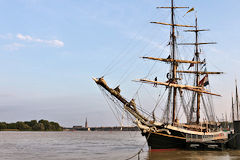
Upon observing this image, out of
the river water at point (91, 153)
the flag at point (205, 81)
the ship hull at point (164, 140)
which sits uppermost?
the flag at point (205, 81)

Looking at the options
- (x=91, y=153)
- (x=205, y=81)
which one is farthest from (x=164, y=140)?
(x=205, y=81)

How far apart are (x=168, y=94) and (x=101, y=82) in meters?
16.7

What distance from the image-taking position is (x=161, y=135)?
37281 mm

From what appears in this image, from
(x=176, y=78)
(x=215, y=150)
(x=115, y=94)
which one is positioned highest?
(x=176, y=78)

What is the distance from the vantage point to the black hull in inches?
1468

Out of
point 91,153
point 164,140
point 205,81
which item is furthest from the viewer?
point 205,81

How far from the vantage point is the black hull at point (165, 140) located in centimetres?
3728

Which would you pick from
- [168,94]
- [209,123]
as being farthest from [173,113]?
[209,123]

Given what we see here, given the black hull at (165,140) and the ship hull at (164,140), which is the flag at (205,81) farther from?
the ship hull at (164,140)

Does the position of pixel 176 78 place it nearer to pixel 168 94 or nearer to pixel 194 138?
pixel 168 94

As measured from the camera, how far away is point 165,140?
1484 inches

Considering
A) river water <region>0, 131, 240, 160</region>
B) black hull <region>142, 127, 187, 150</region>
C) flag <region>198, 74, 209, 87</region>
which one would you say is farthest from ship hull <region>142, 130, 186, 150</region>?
flag <region>198, 74, 209, 87</region>

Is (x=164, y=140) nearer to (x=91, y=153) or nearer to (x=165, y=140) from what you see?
(x=165, y=140)

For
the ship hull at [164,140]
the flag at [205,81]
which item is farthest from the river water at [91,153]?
the flag at [205,81]
